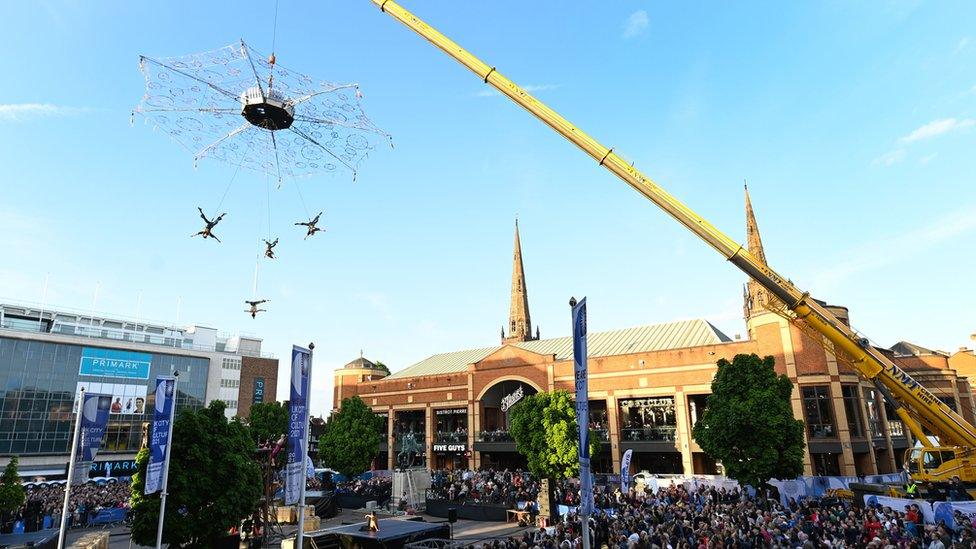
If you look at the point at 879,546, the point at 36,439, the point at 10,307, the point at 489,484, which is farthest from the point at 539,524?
the point at 10,307

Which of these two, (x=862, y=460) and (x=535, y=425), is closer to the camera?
(x=535, y=425)

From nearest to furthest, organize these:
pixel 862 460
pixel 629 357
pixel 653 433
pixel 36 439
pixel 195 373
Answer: pixel 862 460, pixel 653 433, pixel 629 357, pixel 36 439, pixel 195 373

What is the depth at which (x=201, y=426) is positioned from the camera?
69.2 feet

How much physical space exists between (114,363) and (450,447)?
4307cm

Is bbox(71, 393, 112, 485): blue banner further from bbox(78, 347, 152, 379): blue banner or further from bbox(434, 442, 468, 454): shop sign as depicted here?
bbox(78, 347, 152, 379): blue banner

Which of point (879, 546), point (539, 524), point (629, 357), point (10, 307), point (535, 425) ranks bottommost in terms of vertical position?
point (539, 524)

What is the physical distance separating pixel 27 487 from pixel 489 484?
4298 centimetres

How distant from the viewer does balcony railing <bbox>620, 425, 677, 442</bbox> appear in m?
44.9

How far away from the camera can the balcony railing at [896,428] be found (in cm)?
4289

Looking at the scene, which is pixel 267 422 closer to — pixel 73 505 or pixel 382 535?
pixel 73 505

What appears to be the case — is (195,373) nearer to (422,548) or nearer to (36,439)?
(36,439)

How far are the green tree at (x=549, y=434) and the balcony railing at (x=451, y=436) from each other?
79.4 feet

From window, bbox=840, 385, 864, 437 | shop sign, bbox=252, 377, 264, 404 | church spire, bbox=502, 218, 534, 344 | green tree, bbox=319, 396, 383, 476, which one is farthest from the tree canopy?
church spire, bbox=502, 218, 534, 344

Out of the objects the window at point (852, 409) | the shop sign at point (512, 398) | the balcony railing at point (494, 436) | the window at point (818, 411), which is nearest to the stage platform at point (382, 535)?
the window at point (818, 411)
